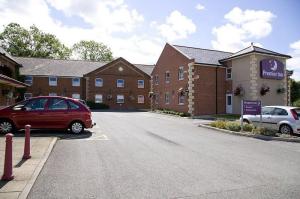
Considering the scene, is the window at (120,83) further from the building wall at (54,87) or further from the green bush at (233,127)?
the green bush at (233,127)

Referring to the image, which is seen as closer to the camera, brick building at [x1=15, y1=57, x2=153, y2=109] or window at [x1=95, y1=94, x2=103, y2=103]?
brick building at [x1=15, y1=57, x2=153, y2=109]

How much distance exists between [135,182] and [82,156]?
3211 mm

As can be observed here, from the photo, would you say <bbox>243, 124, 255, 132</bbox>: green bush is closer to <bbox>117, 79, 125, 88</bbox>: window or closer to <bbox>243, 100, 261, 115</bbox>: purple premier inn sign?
<bbox>243, 100, 261, 115</bbox>: purple premier inn sign

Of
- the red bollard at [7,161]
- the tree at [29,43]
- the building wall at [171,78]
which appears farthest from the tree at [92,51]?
the red bollard at [7,161]

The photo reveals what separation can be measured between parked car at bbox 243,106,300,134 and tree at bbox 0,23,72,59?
6207 centimetres

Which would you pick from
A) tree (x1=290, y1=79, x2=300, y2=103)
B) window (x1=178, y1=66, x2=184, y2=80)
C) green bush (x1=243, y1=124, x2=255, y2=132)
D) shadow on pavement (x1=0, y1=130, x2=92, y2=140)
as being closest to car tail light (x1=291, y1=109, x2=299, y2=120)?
green bush (x1=243, y1=124, x2=255, y2=132)

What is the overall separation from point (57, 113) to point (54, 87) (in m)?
35.1

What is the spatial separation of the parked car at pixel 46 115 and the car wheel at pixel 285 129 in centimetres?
968

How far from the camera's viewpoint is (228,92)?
32.1 m

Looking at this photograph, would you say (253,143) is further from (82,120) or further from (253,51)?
(253,51)

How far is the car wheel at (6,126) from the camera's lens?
537 inches

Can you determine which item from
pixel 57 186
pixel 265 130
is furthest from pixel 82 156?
pixel 265 130

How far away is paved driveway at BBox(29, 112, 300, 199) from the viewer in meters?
5.93

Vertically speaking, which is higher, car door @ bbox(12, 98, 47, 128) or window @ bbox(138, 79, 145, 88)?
window @ bbox(138, 79, 145, 88)
